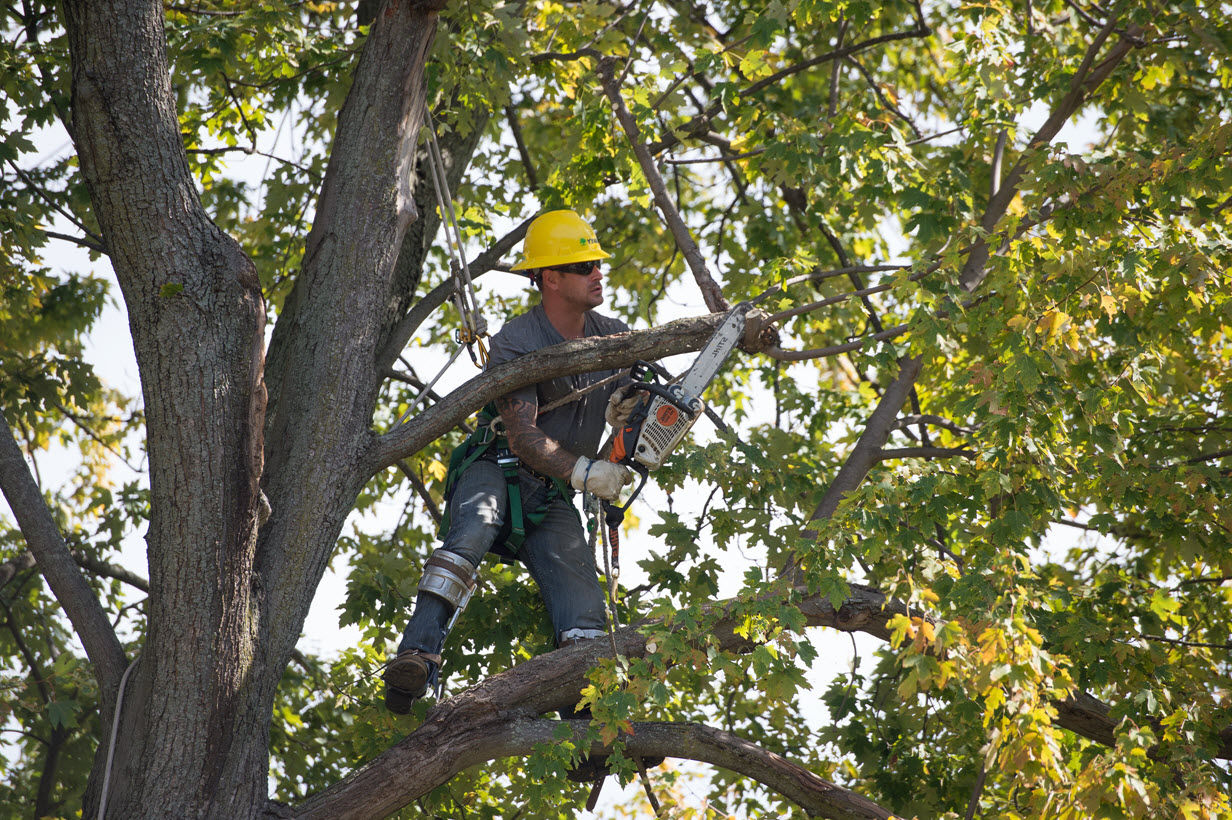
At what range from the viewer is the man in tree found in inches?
173

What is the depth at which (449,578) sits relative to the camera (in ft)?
14.4

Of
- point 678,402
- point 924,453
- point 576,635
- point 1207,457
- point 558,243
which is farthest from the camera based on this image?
point 924,453

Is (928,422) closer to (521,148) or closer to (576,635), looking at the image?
(576,635)

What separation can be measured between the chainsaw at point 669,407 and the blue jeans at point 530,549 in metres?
0.43

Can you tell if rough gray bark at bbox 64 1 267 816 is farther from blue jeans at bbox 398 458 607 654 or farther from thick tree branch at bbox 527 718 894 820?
thick tree branch at bbox 527 718 894 820

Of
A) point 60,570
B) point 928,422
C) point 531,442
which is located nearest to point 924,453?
point 928,422

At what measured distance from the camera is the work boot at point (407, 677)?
417cm

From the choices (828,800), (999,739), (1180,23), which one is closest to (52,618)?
(828,800)

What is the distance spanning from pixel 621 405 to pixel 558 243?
888mm

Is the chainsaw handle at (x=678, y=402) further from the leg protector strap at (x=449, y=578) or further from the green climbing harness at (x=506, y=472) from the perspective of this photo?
the leg protector strap at (x=449, y=578)

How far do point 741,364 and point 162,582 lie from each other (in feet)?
18.8

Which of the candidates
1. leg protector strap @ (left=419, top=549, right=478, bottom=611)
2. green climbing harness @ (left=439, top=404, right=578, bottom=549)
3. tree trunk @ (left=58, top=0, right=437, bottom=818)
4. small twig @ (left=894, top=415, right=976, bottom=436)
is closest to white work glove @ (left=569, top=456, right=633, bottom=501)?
green climbing harness @ (left=439, top=404, right=578, bottom=549)

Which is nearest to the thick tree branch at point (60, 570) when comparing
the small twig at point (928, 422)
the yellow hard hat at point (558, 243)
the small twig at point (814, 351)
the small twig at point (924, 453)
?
the yellow hard hat at point (558, 243)

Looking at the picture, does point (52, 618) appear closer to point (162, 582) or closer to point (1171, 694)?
point (162, 582)
